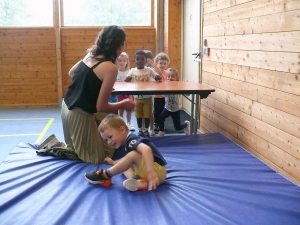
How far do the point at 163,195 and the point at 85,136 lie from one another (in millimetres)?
960

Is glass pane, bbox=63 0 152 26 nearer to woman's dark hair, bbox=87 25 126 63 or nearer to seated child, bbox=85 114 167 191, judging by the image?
woman's dark hair, bbox=87 25 126 63

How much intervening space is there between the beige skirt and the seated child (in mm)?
450

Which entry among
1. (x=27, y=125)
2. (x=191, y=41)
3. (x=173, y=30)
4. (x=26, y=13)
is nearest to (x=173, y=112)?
(x=191, y=41)

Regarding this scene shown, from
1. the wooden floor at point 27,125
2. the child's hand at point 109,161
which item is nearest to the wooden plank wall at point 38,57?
the wooden floor at point 27,125

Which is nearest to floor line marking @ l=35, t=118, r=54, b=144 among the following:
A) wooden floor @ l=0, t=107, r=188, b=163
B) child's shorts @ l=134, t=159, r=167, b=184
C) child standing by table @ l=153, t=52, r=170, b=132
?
wooden floor @ l=0, t=107, r=188, b=163

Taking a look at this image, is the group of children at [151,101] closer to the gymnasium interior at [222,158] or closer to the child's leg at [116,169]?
the gymnasium interior at [222,158]

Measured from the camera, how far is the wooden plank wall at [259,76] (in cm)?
244

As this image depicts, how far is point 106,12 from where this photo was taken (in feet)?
23.3

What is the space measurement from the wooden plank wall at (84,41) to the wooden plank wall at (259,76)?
3030 millimetres

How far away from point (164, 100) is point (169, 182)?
7.82 ft

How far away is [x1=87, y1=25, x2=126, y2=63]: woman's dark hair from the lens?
8.76 ft

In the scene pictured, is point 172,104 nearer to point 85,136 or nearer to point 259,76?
point 259,76

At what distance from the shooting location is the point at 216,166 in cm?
269

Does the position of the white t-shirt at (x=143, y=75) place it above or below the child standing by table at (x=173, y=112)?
above
